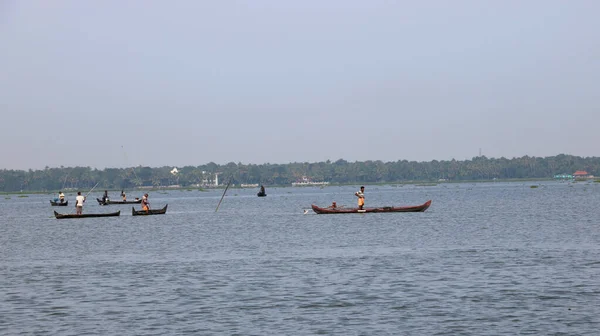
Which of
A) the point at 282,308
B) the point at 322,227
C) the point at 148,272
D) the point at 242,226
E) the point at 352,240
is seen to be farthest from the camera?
the point at 242,226

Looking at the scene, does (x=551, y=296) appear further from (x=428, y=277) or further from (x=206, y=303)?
(x=206, y=303)

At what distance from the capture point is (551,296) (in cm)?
2523

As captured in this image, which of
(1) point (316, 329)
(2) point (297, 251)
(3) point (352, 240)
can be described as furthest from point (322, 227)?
(1) point (316, 329)

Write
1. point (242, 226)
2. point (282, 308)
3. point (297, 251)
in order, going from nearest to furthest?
point (282, 308) → point (297, 251) → point (242, 226)

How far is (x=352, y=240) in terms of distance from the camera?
5012cm

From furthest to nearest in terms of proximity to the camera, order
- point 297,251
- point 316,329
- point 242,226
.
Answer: point 242,226
point 297,251
point 316,329

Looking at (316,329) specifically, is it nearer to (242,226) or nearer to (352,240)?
(352,240)

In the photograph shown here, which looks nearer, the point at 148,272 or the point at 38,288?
the point at 38,288

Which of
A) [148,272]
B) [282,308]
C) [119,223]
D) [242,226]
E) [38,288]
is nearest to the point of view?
[282,308]

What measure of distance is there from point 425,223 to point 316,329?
48.0m

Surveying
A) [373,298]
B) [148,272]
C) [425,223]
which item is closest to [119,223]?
[425,223]

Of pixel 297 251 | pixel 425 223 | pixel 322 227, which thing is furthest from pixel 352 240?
pixel 425 223

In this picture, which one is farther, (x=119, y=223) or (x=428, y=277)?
(x=119, y=223)

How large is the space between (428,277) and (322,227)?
114 ft
